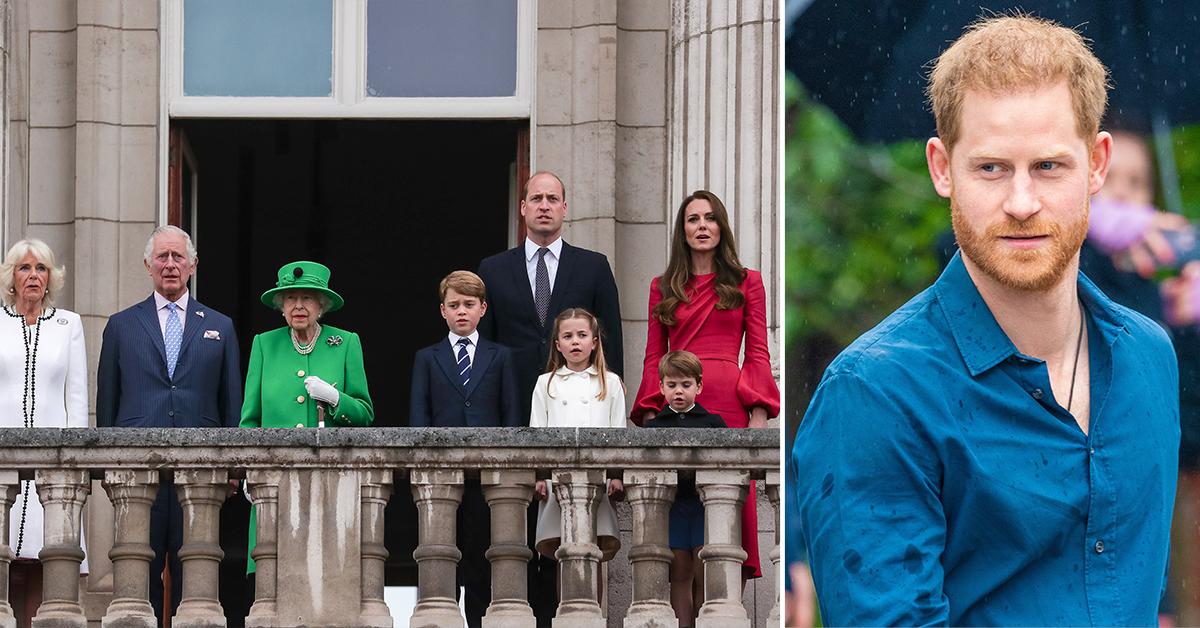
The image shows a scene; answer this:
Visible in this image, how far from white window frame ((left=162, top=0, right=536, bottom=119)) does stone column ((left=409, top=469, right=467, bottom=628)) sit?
3.95 meters

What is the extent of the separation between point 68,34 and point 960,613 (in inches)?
348

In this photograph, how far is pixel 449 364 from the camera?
37.0 ft

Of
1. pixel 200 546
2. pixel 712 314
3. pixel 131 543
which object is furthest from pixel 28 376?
pixel 712 314

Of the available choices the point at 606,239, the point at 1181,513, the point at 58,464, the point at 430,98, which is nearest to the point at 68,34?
the point at 430,98

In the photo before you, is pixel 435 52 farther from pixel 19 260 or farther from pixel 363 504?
pixel 363 504

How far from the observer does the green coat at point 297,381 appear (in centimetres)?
1139

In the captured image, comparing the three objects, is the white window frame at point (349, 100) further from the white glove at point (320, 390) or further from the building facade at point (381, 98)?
the white glove at point (320, 390)

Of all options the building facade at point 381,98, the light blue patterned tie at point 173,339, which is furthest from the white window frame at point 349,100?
the light blue patterned tie at point 173,339

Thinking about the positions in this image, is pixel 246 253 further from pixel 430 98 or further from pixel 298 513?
pixel 298 513

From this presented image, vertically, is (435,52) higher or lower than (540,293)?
higher

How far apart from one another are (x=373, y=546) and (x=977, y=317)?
4.36 meters

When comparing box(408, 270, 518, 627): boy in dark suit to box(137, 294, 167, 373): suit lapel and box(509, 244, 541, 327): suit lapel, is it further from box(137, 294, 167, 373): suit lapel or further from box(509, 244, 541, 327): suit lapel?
box(137, 294, 167, 373): suit lapel

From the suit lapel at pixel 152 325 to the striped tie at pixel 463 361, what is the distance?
4.09 feet

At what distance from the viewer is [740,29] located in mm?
14141
